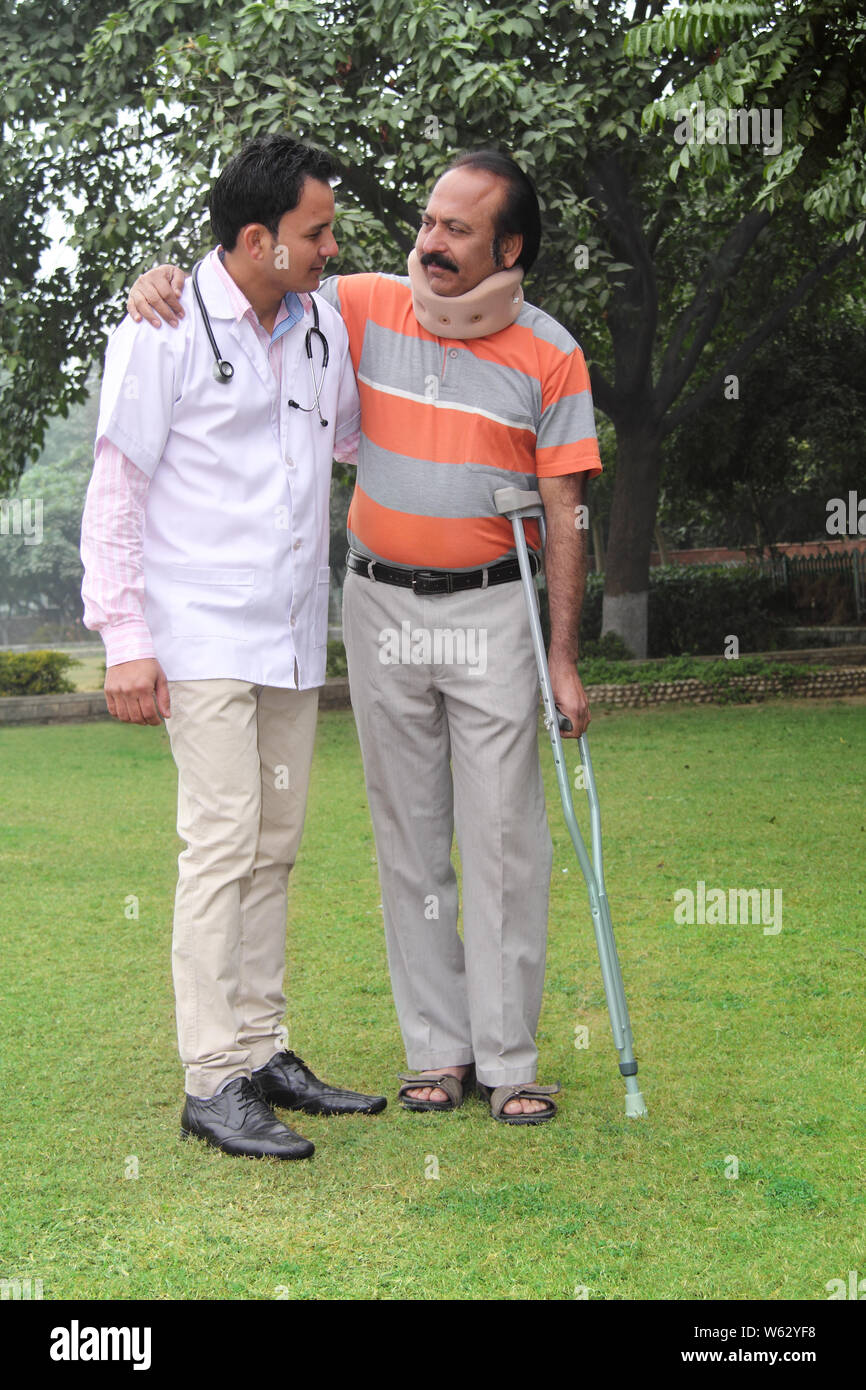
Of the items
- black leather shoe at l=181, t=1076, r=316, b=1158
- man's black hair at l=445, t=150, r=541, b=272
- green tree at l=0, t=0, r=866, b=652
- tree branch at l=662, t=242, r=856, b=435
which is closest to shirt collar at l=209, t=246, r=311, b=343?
man's black hair at l=445, t=150, r=541, b=272

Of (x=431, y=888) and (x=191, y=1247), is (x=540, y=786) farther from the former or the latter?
(x=191, y=1247)

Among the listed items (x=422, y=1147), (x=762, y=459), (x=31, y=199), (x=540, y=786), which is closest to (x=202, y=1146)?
(x=422, y=1147)

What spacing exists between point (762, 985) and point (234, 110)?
375 inches

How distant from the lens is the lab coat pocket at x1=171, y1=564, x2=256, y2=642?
3471mm

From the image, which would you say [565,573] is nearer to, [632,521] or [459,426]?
[459,426]

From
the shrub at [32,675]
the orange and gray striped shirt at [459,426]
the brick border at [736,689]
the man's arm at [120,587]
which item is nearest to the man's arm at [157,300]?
the man's arm at [120,587]

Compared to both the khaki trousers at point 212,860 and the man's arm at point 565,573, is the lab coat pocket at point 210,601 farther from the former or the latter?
the man's arm at point 565,573

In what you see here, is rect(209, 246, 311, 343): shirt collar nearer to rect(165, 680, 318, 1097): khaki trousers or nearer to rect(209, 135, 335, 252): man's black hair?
rect(209, 135, 335, 252): man's black hair

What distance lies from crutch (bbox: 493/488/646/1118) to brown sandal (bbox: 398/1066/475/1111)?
460 mm

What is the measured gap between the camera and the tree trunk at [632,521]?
17.4 metres

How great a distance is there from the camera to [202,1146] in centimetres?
343

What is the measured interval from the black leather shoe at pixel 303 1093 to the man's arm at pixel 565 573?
1.05 m

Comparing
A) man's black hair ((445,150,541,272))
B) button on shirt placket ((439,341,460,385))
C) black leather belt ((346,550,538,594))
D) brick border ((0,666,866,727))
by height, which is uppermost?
man's black hair ((445,150,541,272))

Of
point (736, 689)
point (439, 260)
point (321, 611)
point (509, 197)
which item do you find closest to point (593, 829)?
point (321, 611)
